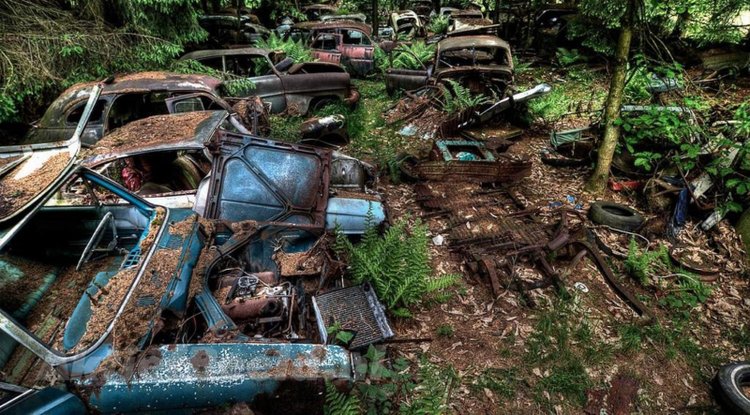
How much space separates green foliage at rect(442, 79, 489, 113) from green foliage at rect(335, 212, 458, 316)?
4.15 metres

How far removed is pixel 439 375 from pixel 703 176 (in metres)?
4.38

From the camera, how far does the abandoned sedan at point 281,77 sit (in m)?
7.30

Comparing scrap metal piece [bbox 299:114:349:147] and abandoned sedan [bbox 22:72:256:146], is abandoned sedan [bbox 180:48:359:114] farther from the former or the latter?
abandoned sedan [bbox 22:72:256:146]

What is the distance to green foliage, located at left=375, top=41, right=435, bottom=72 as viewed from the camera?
10.5 meters

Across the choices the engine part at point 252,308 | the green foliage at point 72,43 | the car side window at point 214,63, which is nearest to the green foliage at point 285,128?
the car side window at point 214,63

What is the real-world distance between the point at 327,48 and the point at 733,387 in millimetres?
10262

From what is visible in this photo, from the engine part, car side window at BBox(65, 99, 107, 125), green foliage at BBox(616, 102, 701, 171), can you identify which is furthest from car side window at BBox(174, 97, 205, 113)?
green foliage at BBox(616, 102, 701, 171)

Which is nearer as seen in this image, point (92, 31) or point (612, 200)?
point (612, 200)

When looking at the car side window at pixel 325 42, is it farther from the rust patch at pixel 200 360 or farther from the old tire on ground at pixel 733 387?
the old tire on ground at pixel 733 387

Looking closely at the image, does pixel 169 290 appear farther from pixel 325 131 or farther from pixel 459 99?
pixel 459 99

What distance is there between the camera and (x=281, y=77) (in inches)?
291

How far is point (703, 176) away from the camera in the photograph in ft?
15.8

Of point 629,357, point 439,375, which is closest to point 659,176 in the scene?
→ point 629,357

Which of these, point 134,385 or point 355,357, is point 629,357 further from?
point 134,385
